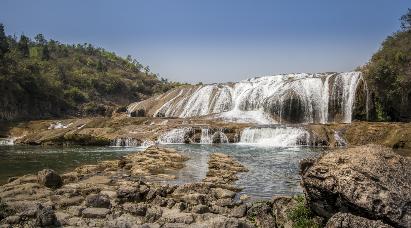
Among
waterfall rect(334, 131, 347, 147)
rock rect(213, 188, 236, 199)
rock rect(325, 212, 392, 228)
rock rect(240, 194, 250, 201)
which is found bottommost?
rock rect(240, 194, 250, 201)

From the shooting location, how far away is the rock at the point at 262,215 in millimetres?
10875

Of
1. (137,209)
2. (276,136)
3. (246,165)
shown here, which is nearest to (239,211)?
(137,209)

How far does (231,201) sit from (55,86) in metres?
75.0

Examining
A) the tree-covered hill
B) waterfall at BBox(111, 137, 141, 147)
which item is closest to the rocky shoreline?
waterfall at BBox(111, 137, 141, 147)

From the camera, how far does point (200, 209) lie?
1214 cm

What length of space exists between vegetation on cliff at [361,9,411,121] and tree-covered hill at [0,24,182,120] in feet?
155

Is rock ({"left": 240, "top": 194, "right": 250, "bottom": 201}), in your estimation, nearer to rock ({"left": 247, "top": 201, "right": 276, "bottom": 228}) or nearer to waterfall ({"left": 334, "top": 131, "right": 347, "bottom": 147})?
rock ({"left": 247, "top": 201, "right": 276, "bottom": 228})

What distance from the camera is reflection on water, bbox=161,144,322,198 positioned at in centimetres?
1706

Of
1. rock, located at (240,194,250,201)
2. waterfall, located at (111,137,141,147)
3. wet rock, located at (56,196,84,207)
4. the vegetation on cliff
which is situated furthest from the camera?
the vegetation on cliff

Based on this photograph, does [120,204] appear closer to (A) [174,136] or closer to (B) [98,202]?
(B) [98,202]

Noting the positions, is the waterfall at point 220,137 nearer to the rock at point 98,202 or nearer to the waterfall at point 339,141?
the waterfall at point 339,141

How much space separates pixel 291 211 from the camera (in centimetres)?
1090

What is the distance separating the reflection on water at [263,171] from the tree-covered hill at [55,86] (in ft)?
161

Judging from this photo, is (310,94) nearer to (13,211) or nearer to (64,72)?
(13,211)
